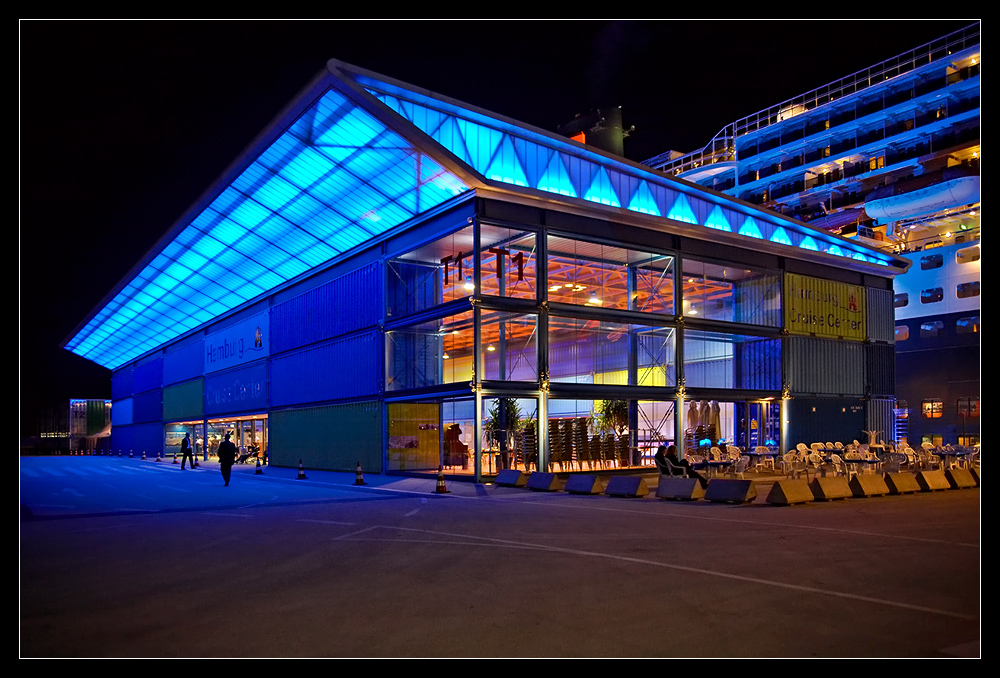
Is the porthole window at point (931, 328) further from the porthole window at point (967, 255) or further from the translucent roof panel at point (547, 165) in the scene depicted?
the translucent roof panel at point (547, 165)

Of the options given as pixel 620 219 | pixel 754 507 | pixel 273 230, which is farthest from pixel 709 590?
pixel 273 230

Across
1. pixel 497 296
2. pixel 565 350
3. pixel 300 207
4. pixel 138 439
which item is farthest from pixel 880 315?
pixel 138 439

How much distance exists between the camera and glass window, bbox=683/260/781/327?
115ft

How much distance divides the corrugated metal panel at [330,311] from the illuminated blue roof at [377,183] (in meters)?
1.33

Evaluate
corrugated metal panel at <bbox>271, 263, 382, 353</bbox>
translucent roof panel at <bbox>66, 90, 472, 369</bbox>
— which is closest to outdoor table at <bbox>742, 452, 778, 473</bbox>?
translucent roof panel at <bbox>66, 90, 472, 369</bbox>

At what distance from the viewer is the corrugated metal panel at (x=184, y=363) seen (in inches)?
2132

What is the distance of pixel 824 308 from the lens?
36844mm

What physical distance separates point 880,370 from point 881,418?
2.20 metres

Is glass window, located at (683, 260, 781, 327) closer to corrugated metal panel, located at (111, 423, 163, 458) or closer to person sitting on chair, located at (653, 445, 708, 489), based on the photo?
person sitting on chair, located at (653, 445, 708, 489)

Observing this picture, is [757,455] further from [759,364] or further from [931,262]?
[931,262]

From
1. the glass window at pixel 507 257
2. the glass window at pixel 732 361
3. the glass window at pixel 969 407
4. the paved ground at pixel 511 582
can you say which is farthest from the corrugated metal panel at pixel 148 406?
the glass window at pixel 969 407
